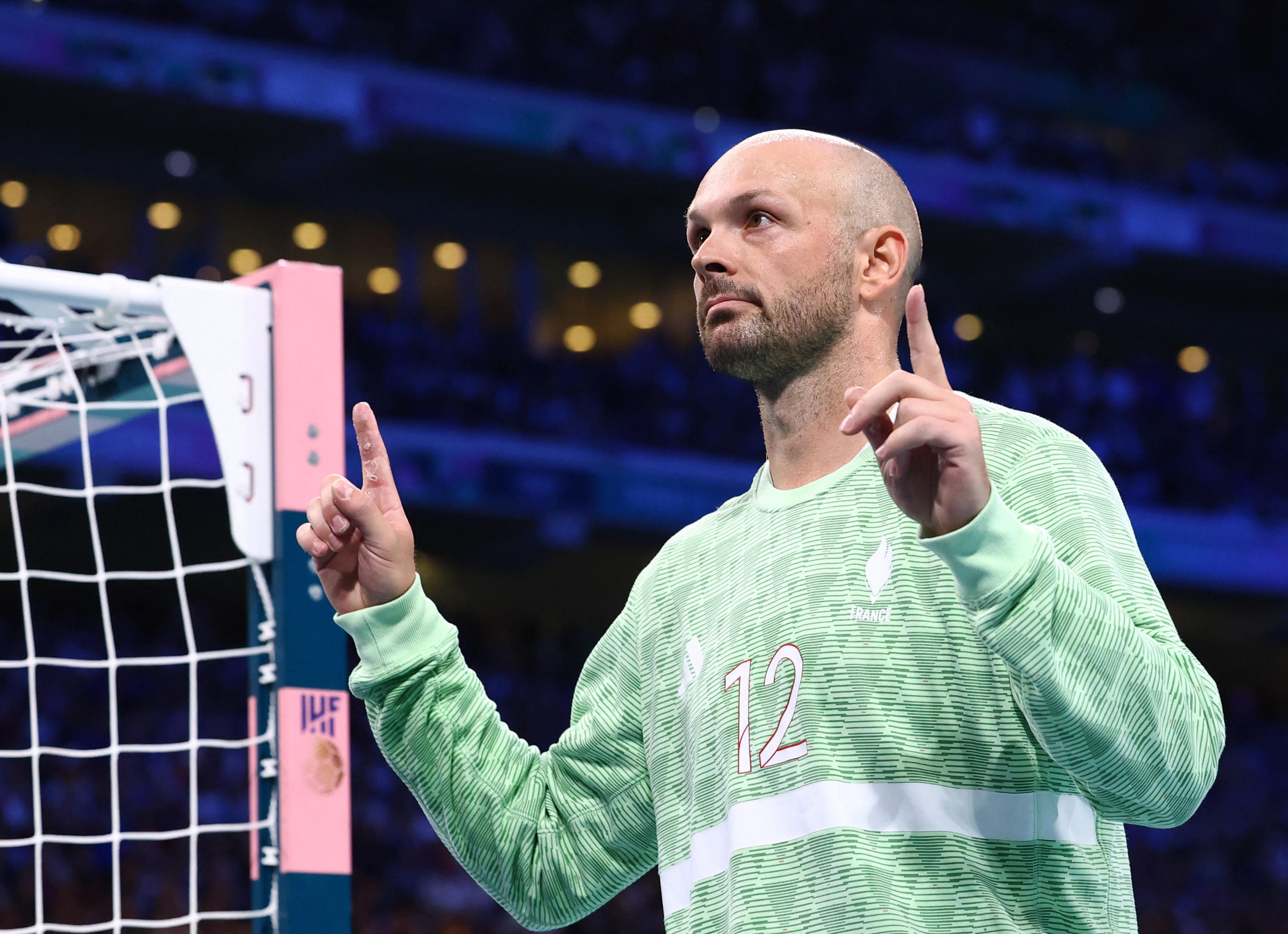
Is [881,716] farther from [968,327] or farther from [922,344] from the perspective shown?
[968,327]

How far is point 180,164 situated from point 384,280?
1.81 metres

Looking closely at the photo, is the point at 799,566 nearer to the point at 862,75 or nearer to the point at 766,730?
the point at 766,730

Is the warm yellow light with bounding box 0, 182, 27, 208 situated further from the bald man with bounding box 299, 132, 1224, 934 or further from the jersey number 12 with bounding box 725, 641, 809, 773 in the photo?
the jersey number 12 with bounding box 725, 641, 809, 773

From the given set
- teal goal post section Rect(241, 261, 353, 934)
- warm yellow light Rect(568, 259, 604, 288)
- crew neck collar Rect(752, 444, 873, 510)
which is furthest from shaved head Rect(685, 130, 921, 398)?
warm yellow light Rect(568, 259, 604, 288)

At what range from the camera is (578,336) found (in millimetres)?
14180

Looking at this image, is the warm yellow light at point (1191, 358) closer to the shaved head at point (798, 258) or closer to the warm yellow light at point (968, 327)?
the warm yellow light at point (968, 327)

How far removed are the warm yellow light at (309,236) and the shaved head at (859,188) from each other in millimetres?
11388

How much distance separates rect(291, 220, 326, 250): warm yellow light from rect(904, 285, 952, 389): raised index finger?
1186cm

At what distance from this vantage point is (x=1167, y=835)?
38.7ft

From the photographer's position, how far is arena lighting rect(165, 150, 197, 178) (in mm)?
12320

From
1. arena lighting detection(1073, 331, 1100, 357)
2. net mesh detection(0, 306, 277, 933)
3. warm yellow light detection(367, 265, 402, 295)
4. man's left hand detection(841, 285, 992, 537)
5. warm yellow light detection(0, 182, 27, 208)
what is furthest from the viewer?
arena lighting detection(1073, 331, 1100, 357)

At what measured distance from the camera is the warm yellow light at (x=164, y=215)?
12484mm

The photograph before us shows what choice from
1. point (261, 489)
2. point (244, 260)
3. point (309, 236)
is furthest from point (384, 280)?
point (261, 489)

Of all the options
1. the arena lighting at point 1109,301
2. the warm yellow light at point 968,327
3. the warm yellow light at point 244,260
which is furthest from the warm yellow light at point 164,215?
the arena lighting at point 1109,301
